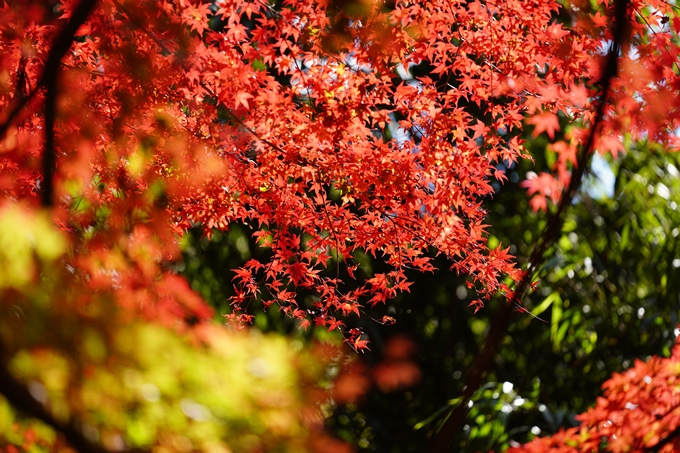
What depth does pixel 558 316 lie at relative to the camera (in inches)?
207

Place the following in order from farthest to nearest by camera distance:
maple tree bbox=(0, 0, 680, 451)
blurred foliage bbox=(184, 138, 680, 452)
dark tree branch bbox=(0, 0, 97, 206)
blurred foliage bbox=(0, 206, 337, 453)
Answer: blurred foliage bbox=(184, 138, 680, 452) → maple tree bbox=(0, 0, 680, 451) → dark tree branch bbox=(0, 0, 97, 206) → blurred foliage bbox=(0, 206, 337, 453)

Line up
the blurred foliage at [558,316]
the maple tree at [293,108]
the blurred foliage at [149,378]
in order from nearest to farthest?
1. the blurred foliage at [149,378]
2. the maple tree at [293,108]
3. the blurred foliage at [558,316]

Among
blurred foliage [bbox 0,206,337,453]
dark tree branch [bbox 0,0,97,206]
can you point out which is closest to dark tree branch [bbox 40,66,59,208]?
dark tree branch [bbox 0,0,97,206]

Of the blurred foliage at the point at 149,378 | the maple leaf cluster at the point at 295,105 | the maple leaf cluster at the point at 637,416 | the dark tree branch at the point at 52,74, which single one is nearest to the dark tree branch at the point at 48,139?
the dark tree branch at the point at 52,74

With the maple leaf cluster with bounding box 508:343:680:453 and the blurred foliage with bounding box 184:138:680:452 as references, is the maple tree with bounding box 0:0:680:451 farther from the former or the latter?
the blurred foliage with bounding box 184:138:680:452

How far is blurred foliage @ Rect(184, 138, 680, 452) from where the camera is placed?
508cm

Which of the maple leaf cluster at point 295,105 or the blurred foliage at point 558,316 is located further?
the blurred foliage at point 558,316

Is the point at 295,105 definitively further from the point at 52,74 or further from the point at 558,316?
the point at 558,316

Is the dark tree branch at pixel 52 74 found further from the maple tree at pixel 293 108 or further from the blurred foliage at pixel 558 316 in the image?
the blurred foliage at pixel 558 316

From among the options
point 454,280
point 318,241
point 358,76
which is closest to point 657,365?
point 318,241

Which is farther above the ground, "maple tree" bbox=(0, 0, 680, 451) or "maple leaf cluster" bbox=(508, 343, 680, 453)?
"maple tree" bbox=(0, 0, 680, 451)

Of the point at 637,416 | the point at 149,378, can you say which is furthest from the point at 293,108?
the point at 637,416

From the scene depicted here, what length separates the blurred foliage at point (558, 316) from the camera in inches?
200

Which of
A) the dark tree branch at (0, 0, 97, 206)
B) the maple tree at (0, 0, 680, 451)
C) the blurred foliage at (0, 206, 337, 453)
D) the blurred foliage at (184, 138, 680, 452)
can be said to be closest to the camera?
the blurred foliage at (0, 206, 337, 453)
